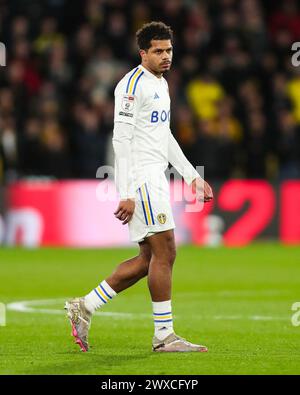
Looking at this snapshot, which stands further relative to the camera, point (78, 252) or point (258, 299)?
point (78, 252)

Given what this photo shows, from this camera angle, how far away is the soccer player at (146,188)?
7.88m

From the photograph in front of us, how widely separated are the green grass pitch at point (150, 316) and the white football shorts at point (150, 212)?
86 cm

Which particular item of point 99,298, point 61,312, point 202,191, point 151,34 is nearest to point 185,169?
point 202,191

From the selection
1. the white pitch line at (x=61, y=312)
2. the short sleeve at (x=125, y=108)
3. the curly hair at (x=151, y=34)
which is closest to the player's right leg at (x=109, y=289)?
the short sleeve at (x=125, y=108)

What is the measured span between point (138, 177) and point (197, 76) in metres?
13.1

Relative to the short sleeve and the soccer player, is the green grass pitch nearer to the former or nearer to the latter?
the soccer player

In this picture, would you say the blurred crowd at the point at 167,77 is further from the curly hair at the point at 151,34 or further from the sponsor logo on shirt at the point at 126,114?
the sponsor logo on shirt at the point at 126,114

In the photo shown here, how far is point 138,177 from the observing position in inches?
316

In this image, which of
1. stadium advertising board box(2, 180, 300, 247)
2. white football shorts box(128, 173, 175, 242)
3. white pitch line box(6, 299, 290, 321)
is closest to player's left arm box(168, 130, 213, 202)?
white football shorts box(128, 173, 175, 242)

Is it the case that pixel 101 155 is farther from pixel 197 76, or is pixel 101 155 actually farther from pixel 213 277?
pixel 213 277

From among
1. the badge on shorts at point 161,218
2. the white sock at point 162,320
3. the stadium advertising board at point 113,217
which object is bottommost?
the stadium advertising board at point 113,217

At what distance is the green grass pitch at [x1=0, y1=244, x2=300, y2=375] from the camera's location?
7238 millimetres
